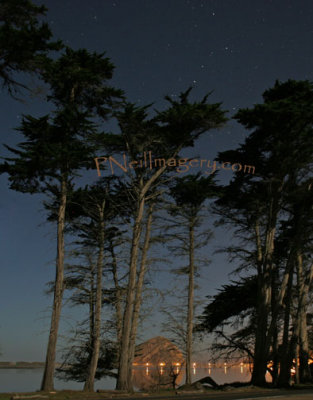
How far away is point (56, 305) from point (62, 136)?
7359 millimetres

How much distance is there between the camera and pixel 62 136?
18562 millimetres

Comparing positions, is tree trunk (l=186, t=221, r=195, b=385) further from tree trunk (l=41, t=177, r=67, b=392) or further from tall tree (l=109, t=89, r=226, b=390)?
tree trunk (l=41, t=177, r=67, b=392)

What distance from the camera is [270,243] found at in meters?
21.8

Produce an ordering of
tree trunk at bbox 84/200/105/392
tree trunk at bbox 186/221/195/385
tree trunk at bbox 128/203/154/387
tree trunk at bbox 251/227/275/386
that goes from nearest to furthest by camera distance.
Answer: tree trunk at bbox 128/203/154/387
tree trunk at bbox 251/227/275/386
tree trunk at bbox 84/200/105/392
tree trunk at bbox 186/221/195/385

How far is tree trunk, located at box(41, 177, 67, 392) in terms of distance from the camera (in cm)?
1574

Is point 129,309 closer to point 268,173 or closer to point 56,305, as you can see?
point 56,305

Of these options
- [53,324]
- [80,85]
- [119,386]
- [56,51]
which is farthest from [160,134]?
[119,386]

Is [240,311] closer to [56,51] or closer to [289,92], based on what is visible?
[289,92]

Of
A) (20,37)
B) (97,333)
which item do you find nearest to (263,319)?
(97,333)

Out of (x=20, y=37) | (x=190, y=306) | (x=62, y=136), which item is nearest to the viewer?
(x=20, y=37)

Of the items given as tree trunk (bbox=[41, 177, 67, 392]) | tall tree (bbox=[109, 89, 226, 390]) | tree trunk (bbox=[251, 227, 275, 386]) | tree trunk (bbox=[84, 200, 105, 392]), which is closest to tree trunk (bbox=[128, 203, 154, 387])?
tall tree (bbox=[109, 89, 226, 390])

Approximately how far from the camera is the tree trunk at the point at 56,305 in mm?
15742

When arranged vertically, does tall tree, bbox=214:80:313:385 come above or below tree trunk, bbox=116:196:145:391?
above

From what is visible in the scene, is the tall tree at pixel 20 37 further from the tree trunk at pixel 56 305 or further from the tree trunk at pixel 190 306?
the tree trunk at pixel 190 306
